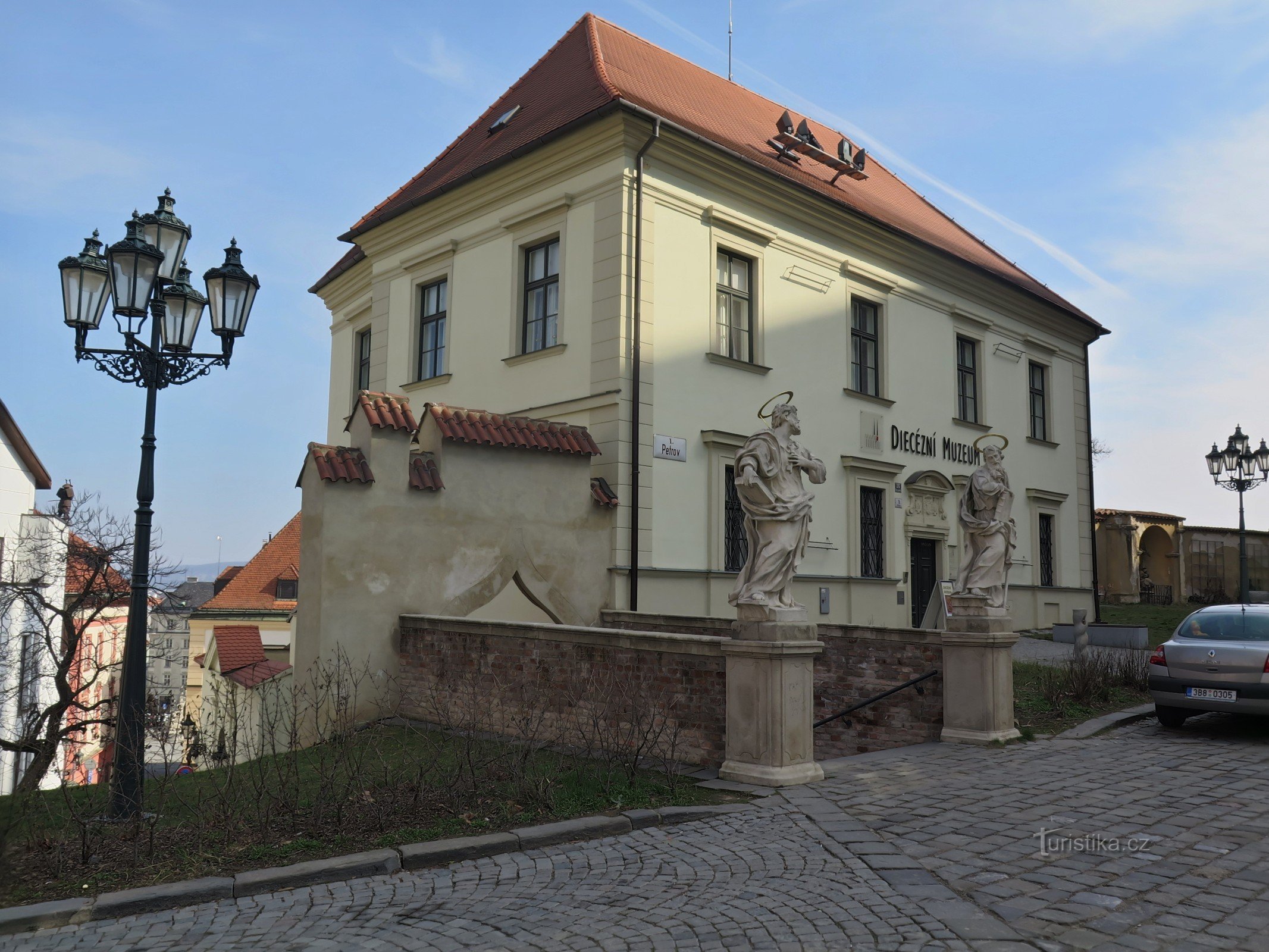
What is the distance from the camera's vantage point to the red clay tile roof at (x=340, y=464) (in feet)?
43.1

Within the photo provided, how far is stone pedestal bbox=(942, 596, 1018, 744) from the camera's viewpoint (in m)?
11.0

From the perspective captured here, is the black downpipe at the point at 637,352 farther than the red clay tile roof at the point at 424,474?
Yes

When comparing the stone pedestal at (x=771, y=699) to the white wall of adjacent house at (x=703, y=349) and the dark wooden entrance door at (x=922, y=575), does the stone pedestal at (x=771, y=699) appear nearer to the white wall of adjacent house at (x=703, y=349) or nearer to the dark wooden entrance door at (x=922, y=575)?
the white wall of adjacent house at (x=703, y=349)

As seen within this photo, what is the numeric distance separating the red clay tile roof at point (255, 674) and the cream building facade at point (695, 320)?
19.6 ft

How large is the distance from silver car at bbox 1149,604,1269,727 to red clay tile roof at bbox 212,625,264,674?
1841 centimetres

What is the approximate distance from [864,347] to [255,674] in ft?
46.0

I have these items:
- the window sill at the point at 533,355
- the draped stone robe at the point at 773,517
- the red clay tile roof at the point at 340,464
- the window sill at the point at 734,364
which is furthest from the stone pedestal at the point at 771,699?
the window sill at the point at 533,355

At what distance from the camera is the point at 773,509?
30.5 ft

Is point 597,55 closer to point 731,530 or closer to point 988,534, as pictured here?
point 731,530

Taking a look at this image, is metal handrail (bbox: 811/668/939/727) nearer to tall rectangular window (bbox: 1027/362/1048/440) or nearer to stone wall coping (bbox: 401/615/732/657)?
stone wall coping (bbox: 401/615/732/657)

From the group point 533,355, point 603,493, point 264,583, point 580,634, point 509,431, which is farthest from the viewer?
point 264,583

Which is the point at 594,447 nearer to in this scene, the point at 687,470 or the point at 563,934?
the point at 687,470

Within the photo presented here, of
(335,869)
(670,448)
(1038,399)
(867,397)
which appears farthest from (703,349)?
(1038,399)

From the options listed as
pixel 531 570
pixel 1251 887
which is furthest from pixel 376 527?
pixel 1251 887
